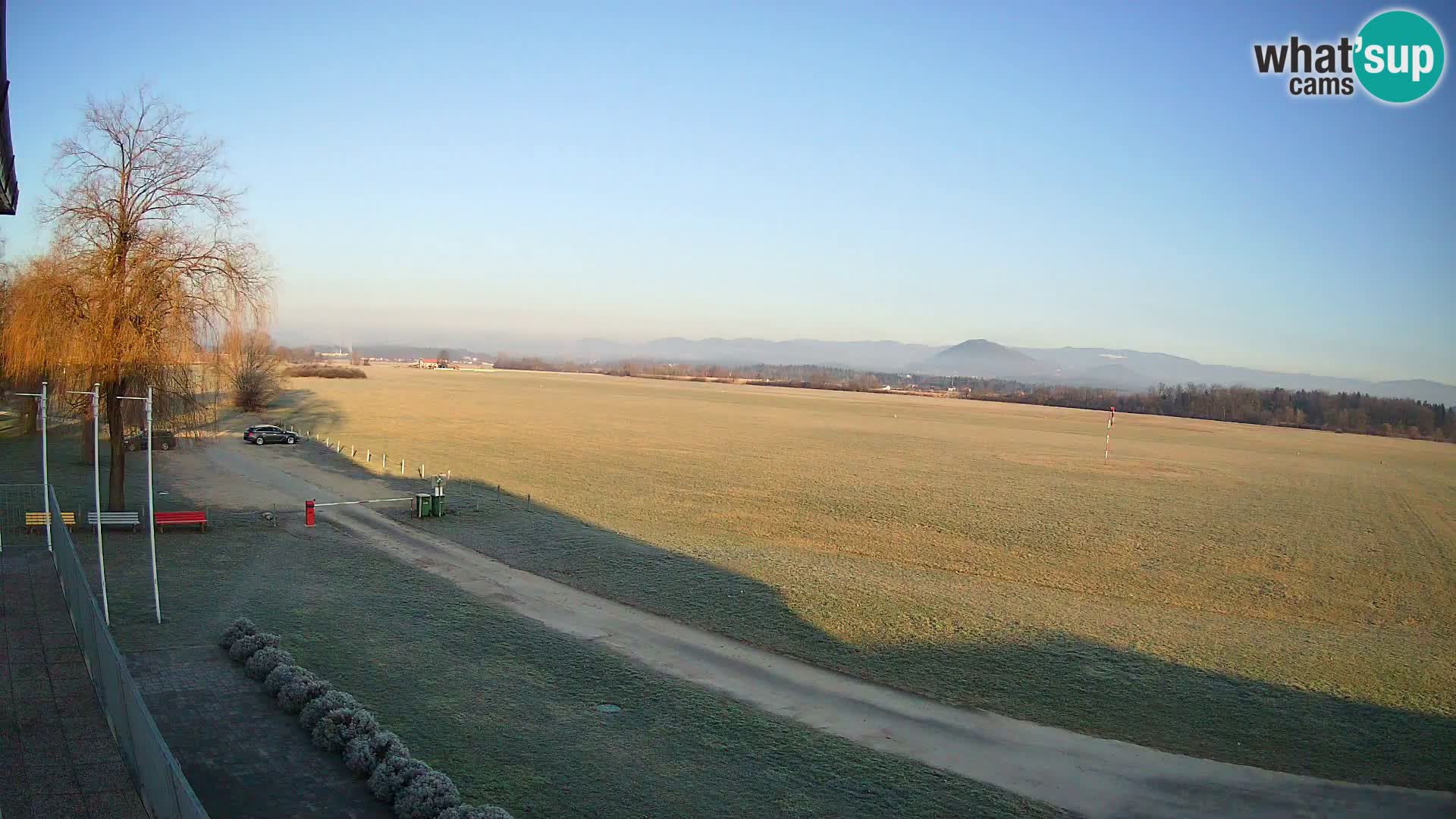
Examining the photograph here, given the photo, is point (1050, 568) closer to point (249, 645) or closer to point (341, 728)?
point (341, 728)

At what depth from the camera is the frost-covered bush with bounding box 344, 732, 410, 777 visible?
1021 cm

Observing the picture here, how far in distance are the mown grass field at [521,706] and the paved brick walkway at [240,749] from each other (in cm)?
114

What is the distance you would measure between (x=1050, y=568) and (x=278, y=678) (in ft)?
66.6

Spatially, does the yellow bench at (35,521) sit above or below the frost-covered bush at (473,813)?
above

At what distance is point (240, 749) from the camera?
10758 mm

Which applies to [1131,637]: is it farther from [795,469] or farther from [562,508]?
[795,469]

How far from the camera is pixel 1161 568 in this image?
25.7 m

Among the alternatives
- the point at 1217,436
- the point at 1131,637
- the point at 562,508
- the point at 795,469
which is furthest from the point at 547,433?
the point at 1217,436

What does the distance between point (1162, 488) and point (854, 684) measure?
36467 millimetres

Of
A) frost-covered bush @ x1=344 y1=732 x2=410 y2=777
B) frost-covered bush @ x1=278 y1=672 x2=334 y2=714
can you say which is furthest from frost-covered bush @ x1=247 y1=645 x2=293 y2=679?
frost-covered bush @ x1=344 y1=732 x2=410 y2=777

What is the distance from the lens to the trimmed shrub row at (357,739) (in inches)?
366

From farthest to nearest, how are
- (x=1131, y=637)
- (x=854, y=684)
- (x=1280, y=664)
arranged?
(x=1131, y=637) < (x=1280, y=664) < (x=854, y=684)

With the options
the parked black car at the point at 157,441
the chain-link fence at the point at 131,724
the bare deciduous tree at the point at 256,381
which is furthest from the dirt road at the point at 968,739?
the bare deciduous tree at the point at 256,381

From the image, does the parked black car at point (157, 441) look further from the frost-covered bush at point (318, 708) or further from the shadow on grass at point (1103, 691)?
the frost-covered bush at point (318, 708)
